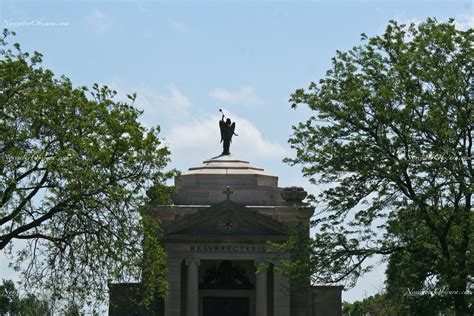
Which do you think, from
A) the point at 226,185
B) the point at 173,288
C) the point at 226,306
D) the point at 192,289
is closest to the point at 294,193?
the point at 226,185

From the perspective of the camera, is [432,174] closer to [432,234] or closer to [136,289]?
[432,234]

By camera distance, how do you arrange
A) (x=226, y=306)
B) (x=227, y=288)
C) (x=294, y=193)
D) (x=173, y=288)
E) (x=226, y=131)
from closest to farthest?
(x=173, y=288)
(x=294, y=193)
(x=226, y=306)
(x=227, y=288)
(x=226, y=131)

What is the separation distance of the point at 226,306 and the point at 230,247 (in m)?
4.15

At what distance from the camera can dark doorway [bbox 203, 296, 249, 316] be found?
55.7 metres

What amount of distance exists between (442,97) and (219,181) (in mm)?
22093

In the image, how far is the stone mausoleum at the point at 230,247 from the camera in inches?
2085

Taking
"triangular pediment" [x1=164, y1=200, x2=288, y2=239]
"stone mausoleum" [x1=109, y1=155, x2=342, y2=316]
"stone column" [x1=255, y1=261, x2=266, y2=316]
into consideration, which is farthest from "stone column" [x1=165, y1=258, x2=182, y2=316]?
"stone column" [x1=255, y1=261, x2=266, y2=316]

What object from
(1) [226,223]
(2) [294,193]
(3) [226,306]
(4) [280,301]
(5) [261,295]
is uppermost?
(2) [294,193]

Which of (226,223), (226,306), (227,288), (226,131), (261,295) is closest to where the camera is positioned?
(261,295)

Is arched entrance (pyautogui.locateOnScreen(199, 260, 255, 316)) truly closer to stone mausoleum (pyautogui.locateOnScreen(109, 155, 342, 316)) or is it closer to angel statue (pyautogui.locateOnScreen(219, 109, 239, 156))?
stone mausoleum (pyautogui.locateOnScreen(109, 155, 342, 316))

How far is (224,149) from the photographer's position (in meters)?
61.3

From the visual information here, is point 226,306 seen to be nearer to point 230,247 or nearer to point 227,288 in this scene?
point 227,288

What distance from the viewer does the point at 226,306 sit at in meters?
56.0

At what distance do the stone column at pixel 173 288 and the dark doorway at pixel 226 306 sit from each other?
253cm
